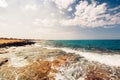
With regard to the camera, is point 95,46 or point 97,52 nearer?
point 97,52

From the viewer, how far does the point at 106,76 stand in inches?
511

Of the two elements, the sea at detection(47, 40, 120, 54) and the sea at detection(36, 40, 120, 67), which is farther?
the sea at detection(47, 40, 120, 54)

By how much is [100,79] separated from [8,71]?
34.8ft

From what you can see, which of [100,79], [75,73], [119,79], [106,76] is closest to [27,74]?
[75,73]

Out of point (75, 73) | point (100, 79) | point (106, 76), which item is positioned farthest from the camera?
point (75, 73)

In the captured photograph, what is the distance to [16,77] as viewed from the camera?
12547 millimetres

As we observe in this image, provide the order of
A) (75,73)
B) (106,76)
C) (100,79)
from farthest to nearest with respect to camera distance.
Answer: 1. (75,73)
2. (106,76)
3. (100,79)

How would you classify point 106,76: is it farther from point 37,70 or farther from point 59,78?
point 37,70

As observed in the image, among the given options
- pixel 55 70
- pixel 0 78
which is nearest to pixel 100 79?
pixel 55 70

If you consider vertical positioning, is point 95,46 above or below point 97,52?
below

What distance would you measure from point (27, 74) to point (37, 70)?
1489 millimetres

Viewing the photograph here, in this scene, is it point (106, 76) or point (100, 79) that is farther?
point (106, 76)

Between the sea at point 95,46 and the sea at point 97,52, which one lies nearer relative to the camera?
the sea at point 97,52

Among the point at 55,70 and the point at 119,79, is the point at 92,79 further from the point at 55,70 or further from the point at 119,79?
the point at 55,70
